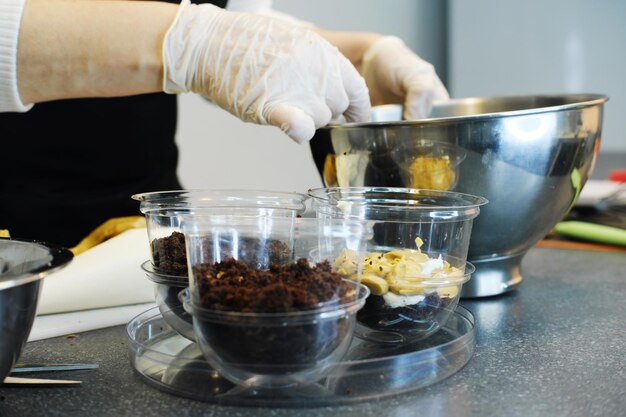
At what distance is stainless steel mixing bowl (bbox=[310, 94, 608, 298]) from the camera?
0.71 metres

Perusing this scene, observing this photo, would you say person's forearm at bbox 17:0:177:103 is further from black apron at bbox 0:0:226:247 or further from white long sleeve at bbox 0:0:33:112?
black apron at bbox 0:0:226:247

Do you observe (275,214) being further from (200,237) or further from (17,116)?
(17,116)

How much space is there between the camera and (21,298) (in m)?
0.45

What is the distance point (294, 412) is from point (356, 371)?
0.06m

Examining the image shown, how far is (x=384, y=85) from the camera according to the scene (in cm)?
112

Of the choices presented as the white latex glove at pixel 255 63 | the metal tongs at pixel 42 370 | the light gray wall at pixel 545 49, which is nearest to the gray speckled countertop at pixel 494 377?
the metal tongs at pixel 42 370

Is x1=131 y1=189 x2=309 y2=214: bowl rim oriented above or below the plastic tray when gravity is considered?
above

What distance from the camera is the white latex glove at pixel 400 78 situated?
0.99 meters

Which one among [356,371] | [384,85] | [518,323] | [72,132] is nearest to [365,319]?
[356,371]

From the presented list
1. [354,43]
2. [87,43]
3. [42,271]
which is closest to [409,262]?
[42,271]

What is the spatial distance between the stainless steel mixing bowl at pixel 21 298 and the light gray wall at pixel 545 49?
1.78 meters

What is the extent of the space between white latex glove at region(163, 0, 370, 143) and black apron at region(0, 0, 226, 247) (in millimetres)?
388

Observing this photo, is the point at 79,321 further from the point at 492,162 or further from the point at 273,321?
the point at 492,162

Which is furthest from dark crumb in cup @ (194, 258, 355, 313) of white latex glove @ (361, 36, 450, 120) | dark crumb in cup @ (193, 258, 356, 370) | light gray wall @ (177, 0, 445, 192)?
light gray wall @ (177, 0, 445, 192)
